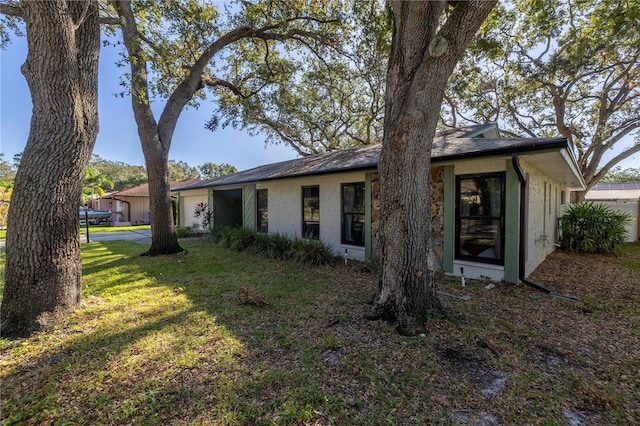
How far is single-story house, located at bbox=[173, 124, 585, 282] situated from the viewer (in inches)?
199

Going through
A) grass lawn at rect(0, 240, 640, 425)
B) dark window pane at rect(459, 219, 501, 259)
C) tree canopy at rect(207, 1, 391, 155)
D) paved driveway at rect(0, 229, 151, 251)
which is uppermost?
tree canopy at rect(207, 1, 391, 155)

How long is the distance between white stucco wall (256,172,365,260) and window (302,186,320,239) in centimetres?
14

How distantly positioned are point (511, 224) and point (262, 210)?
7918 mm

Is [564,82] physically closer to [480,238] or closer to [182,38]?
[480,238]

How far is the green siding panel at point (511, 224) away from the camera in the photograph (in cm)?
503

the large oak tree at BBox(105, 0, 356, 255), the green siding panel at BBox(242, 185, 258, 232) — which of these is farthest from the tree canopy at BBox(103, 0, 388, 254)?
the green siding panel at BBox(242, 185, 258, 232)

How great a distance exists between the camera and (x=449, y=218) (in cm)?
581

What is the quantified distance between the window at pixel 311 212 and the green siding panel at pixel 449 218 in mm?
3724

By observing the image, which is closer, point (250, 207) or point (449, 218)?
point (449, 218)

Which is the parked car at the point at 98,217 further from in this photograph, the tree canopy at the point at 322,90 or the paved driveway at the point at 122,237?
the tree canopy at the point at 322,90

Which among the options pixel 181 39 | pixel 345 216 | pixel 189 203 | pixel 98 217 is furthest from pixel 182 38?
pixel 98 217

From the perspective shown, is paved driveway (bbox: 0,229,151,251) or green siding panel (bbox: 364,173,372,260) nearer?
green siding panel (bbox: 364,173,372,260)

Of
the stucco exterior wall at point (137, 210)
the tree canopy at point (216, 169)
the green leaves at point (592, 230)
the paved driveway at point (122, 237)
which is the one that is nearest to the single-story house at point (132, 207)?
the stucco exterior wall at point (137, 210)

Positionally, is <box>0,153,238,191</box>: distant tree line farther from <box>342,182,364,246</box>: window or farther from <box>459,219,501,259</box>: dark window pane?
<box>459,219,501,259</box>: dark window pane
